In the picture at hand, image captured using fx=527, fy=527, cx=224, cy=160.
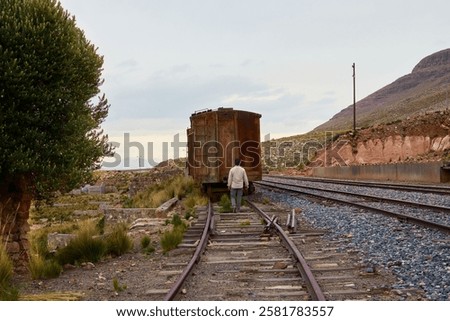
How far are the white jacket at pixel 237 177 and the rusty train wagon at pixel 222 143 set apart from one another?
4.38 m

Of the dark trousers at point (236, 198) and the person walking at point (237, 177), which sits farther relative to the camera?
the dark trousers at point (236, 198)

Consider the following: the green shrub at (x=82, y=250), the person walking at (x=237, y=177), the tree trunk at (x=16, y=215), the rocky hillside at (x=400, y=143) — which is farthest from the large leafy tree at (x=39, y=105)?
the rocky hillside at (x=400, y=143)

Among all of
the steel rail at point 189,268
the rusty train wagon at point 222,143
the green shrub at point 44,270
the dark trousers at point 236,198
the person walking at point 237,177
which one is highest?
the rusty train wagon at point 222,143

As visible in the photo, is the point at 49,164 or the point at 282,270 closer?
the point at 282,270

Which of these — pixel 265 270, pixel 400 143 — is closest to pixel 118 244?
pixel 265 270

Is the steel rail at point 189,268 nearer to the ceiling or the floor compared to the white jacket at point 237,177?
nearer to the floor

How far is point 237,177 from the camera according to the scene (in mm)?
15219

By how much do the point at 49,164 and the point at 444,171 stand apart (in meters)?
25.2

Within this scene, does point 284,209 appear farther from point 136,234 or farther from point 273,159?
point 273,159

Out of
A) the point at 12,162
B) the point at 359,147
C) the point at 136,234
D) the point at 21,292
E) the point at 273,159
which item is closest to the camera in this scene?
the point at 21,292

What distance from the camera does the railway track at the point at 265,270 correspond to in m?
6.53

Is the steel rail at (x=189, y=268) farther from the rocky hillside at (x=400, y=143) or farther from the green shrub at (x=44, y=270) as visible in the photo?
the rocky hillside at (x=400, y=143)
